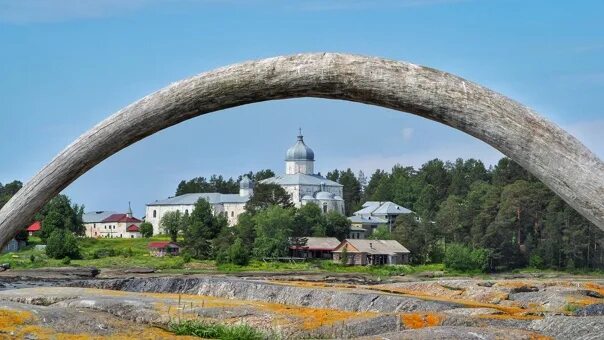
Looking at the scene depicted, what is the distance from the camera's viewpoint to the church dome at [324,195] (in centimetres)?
16112

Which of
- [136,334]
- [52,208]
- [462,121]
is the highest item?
[52,208]

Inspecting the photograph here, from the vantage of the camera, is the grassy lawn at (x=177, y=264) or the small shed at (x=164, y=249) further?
the small shed at (x=164, y=249)

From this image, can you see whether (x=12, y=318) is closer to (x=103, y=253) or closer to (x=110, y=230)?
(x=103, y=253)

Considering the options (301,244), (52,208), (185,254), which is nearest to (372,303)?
(185,254)

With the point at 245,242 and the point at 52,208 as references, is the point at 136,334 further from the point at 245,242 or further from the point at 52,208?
the point at 52,208

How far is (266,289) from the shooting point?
26500 mm

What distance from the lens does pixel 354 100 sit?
5.07 m

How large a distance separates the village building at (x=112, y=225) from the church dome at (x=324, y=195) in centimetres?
2608

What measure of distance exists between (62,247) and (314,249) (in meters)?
27.6

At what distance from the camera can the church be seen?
16175 centimetres

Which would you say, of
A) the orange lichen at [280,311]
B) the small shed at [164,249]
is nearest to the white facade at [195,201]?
the small shed at [164,249]

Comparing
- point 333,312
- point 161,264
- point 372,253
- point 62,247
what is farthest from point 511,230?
point 333,312

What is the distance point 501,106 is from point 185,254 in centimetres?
9576

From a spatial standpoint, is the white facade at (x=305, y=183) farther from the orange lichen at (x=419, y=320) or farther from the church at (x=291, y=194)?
the orange lichen at (x=419, y=320)
